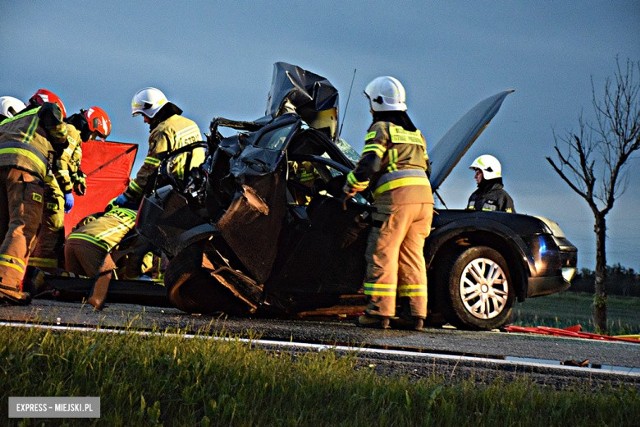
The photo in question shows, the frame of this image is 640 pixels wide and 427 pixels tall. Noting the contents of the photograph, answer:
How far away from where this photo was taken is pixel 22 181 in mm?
8758

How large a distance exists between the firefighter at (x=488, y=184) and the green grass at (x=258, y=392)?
21.1ft

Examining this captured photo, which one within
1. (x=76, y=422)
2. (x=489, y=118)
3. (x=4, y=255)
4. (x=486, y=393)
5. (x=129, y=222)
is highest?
(x=489, y=118)

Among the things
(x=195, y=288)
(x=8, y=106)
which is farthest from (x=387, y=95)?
(x=8, y=106)

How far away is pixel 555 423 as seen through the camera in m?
4.54

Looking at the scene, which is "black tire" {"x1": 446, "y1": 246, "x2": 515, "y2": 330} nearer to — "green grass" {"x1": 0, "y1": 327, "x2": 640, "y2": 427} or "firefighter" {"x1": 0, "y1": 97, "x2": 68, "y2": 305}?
"green grass" {"x1": 0, "y1": 327, "x2": 640, "y2": 427}

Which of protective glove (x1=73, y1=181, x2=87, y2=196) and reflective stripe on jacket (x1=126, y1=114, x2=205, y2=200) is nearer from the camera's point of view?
reflective stripe on jacket (x1=126, y1=114, x2=205, y2=200)

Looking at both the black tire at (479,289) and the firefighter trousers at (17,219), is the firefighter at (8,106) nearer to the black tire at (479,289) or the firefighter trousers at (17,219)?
the firefighter trousers at (17,219)

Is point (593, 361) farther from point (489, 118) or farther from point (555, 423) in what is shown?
point (489, 118)

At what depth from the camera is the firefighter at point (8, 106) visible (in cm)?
1079

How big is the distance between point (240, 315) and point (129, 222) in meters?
2.40

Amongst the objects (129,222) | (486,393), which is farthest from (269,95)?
(486,393)

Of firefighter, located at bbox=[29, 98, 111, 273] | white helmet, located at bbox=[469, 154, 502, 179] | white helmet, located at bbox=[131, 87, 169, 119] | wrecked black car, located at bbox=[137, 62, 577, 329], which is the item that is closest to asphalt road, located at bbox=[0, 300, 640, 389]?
wrecked black car, located at bbox=[137, 62, 577, 329]

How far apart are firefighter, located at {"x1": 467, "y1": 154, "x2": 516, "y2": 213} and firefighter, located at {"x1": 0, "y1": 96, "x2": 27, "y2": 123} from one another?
5.87 metres

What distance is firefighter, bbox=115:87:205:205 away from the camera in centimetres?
993
